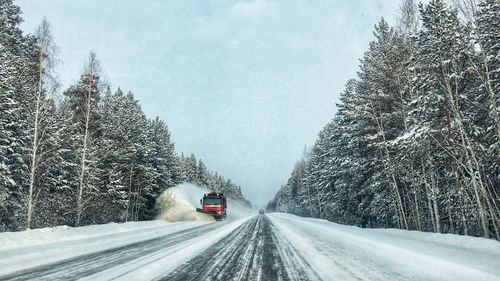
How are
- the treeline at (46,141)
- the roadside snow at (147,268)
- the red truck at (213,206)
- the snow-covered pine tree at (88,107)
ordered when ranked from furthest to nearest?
the red truck at (213,206) → the snow-covered pine tree at (88,107) → the treeline at (46,141) → the roadside snow at (147,268)

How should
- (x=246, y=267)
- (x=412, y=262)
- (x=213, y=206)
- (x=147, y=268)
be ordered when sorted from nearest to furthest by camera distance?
1. (x=147, y=268)
2. (x=246, y=267)
3. (x=412, y=262)
4. (x=213, y=206)

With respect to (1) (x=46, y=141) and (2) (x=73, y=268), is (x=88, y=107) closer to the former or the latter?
(1) (x=46, y=141)

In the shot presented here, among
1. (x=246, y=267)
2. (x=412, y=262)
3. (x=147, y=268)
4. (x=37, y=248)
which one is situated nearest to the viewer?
(x=147, y=268)

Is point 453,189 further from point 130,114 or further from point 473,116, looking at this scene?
point 130,114

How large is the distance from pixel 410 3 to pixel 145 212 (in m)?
35.0

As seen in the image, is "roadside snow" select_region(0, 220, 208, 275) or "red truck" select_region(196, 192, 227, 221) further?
"red truck" select_region(196, 192, 227, 221)

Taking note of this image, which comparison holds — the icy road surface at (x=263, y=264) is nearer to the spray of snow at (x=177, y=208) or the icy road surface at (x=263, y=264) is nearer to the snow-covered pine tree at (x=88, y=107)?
the snow-covered pine tree at (x=88, y=107)

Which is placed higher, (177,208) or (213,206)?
(213,206)

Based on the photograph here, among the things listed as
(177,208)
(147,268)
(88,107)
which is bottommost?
(177,208)

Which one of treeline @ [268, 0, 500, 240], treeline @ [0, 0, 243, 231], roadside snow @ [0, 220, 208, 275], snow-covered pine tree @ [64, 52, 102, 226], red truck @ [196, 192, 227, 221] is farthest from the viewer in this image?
red truck @ [196, 192, 227, 221]

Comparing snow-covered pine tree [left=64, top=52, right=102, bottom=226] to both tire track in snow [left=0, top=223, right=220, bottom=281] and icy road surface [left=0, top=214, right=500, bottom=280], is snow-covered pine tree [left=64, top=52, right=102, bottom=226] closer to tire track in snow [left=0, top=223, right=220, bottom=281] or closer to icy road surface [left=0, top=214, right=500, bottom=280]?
icy road surface [left=0, top=214, right=500, bottom=280]

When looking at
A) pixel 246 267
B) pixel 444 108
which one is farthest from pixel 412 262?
pixel 444 108

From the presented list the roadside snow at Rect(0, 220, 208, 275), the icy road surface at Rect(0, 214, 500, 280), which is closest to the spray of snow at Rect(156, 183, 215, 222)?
the roadside snow at Rect(0, 220, 208, 275)

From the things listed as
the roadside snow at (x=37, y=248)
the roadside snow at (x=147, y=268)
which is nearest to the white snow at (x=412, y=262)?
the roadside snow at (x=147, y=268)
